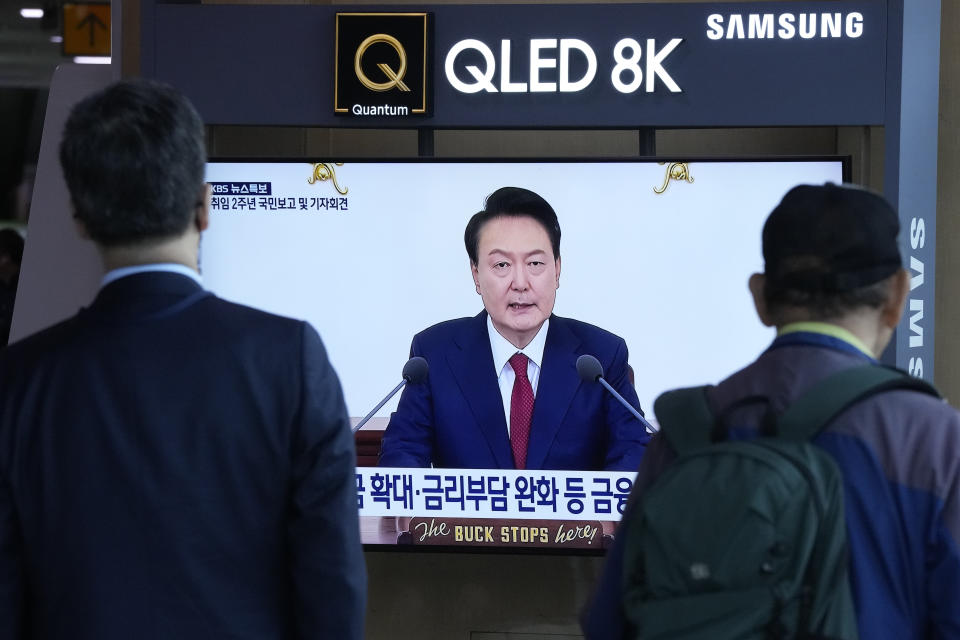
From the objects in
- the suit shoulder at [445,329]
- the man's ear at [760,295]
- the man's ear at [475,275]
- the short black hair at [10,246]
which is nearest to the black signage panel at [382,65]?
the man's ear at [475,275]

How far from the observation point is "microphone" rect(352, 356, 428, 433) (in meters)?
3.66

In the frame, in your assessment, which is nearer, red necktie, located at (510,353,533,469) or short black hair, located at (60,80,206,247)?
short black hair, located at (60,80,206,247)

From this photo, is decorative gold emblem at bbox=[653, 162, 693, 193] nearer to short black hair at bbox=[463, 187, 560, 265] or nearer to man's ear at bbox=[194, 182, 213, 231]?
short black hair at bbox=[463, 187, 560, 265]

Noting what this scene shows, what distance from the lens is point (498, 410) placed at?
3.63m

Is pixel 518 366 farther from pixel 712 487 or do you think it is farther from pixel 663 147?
pixel 712 487

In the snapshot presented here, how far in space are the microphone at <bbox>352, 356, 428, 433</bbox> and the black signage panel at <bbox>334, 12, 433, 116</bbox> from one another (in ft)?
2.61

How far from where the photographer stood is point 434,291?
369 centimetres

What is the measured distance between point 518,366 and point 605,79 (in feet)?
3.14

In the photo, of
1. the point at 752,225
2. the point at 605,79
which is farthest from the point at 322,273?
the point at 752,225

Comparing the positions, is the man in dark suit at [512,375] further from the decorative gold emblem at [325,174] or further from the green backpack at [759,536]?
the green backpack at [759,536]

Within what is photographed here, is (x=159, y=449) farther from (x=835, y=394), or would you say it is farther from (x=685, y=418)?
(x=835, y=394)

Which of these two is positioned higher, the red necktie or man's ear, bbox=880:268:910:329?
man's ear, bbox=880:268:910:329

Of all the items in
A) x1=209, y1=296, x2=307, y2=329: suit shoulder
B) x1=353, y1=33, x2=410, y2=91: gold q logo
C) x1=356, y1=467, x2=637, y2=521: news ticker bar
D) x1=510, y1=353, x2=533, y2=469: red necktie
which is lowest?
x1=356, y1=467, x2=637, y2=521: news ticker bar

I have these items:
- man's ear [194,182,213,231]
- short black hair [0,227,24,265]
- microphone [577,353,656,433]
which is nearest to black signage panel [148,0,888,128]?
microphone [577,353,656,433]
